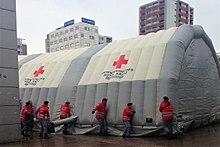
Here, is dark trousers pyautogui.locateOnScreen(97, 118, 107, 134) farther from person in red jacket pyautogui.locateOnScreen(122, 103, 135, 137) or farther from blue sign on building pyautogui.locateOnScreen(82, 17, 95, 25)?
blue sign on building pyautogui.locateOnScreen(82, 17, 95, 25)

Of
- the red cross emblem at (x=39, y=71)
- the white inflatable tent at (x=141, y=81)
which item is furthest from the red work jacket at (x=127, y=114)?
the red cross emblem at (x=39, y=71)

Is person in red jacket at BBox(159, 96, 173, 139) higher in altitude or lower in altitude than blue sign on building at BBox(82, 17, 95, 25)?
lower

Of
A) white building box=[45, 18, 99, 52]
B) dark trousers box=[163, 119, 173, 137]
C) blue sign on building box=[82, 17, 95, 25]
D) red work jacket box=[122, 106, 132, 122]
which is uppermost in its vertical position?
blue sign on building box=[82, 17, 95, 25]

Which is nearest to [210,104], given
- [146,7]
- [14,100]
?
[14,100]

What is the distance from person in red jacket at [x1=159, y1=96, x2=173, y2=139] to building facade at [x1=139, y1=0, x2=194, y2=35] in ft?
248

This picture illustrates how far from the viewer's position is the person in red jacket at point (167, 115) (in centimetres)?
739

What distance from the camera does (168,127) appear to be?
24.8 ft

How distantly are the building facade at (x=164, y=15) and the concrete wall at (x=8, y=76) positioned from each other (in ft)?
250

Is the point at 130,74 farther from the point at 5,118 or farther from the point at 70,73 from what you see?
the point at 5,118

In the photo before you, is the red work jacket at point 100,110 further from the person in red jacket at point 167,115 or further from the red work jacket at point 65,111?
the person in red jacket at point 167,115

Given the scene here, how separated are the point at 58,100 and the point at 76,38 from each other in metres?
60.7

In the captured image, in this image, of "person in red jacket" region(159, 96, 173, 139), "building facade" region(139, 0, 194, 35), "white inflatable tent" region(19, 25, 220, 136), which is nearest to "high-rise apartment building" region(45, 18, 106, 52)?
"building facade" region(139, 0, 194, 35)

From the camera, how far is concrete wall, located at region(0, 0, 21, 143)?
741 cm

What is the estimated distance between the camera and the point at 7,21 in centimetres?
766
